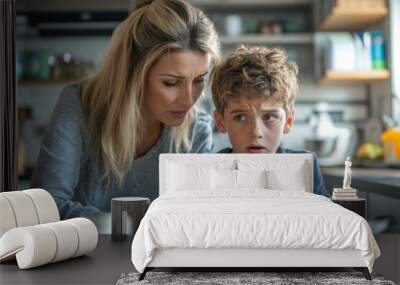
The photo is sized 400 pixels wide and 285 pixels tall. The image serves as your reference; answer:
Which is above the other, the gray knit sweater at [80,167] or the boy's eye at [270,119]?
the boy's eye at [270,119]

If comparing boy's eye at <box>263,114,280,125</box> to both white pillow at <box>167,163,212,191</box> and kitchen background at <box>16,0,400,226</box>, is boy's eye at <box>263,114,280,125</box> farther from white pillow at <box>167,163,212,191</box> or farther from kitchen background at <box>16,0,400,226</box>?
white pillow at <box>167,163,212,191</box>

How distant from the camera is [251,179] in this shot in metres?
4.17

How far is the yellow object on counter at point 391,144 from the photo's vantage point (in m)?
4.89

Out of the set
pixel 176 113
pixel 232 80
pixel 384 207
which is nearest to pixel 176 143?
pixel 176 113

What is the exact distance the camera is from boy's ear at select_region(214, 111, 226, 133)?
4508 millimetres

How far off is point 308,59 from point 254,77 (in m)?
0.69

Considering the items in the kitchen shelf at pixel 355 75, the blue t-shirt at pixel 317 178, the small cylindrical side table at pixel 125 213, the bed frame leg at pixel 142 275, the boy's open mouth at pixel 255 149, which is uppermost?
the kitchen shelf at pixel 355 75

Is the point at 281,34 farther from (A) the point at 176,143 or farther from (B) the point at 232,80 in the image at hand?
(A) the point at 176,143

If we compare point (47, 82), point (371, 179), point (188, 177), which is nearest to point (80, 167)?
point (47, 82)

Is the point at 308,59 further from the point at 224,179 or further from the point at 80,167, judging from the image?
the point at 80,167

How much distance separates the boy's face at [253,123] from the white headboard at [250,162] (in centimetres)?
14

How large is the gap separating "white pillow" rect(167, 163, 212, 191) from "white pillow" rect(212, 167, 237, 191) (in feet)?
0.13

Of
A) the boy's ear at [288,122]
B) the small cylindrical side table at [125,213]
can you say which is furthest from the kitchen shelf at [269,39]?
the small cylindrical side table at [125,213]

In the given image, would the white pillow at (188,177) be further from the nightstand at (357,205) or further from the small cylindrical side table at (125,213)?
the nightstand at (357,205)
